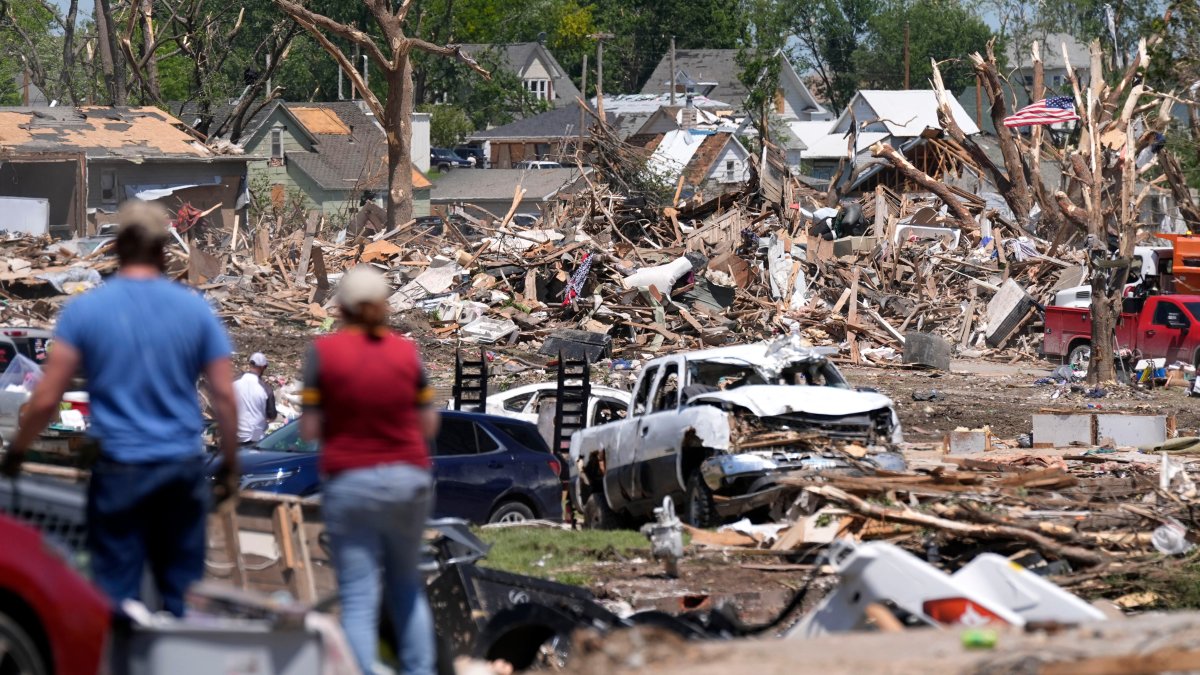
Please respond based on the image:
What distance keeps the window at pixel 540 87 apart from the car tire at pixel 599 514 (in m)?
89.8

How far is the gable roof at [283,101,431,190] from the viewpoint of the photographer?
63.7m

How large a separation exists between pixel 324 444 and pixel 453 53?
32.5m

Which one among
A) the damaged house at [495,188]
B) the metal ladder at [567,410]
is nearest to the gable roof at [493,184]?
the damaged house at [495,188]

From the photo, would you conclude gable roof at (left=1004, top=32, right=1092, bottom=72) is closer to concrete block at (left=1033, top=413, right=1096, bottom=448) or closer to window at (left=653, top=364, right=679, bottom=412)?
concrete block at (left=1033, top=413, right=1096, bottom=448)

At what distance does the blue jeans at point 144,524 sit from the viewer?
5.14 metres

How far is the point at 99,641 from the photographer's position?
16.5 feet

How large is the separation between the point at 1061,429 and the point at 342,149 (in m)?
52.3

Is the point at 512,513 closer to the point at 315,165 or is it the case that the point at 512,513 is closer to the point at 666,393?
the point at 666,393

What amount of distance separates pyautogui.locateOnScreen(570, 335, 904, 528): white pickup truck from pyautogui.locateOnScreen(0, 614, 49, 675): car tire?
7947mm

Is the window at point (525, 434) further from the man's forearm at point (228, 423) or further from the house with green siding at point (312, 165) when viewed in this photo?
the house with green siding at point (312, 165)

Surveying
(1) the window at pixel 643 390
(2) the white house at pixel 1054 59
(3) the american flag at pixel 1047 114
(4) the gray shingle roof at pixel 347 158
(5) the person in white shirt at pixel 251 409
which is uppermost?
(2) the white house at pixel 1054 59

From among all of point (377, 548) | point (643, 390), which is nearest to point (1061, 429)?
point (643, 390)

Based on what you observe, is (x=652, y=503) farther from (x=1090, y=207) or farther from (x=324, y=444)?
(x=1090, y=207)

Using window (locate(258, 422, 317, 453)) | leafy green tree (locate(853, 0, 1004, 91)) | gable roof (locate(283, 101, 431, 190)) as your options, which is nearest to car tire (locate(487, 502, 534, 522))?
window (locate(258, 422, 317, 453))
